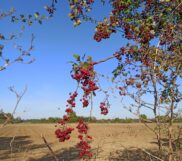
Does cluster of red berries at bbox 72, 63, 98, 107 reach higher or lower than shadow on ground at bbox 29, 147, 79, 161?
higher

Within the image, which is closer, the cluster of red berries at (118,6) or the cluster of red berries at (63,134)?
the cluster of red berries at (63,134)

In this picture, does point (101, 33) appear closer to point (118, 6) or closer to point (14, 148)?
point (118, 6)

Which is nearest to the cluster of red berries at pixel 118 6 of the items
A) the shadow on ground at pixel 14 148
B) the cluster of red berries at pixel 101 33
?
the cluster of red berries at pixel 101 33

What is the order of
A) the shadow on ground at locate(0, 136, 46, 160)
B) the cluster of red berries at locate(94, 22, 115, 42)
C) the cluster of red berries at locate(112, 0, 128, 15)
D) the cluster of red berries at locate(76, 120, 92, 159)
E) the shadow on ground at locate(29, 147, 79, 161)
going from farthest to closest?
the shadow on ground at locate(0, 136, 46, 160) → the shadow on ground at locate(29, 147, 79, 161) → the cluster of red berries at locate(112, 0, 128, 15) → the cluster of red berries at locate(94, 22, 115, 42) → the cluster of red berries at locate(76, 120, 92, 159)

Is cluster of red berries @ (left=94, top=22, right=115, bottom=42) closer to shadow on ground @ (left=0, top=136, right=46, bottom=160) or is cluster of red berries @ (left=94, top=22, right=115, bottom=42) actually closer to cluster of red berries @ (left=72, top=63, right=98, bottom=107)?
cluster of red berries @ (left=72, top=63, right=98, bottom=107)

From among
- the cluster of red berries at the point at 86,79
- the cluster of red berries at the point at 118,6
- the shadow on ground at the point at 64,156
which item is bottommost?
the shadow on ground at the point at 64,156

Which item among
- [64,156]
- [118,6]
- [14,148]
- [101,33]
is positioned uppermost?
[118,6]

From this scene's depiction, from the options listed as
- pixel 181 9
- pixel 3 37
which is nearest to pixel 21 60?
pixel 3 37

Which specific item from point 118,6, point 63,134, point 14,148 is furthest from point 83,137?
point 14,148

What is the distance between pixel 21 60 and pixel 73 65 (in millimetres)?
10131

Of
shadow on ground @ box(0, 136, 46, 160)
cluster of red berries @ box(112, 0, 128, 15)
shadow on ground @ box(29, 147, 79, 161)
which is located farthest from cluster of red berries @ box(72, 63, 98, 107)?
shadow on ground @ box(29, 147, 79, 161)

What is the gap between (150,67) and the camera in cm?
544

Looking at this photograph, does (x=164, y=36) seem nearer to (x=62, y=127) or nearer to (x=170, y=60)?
(x=170, y=60)

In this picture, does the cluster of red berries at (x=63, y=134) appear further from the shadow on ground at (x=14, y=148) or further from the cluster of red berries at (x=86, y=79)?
the shadow on ground at (x=14, y=148)
